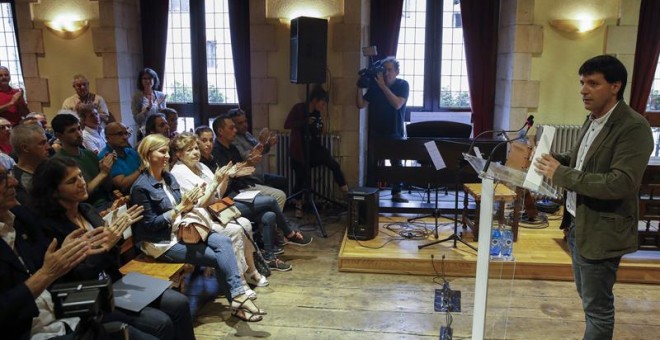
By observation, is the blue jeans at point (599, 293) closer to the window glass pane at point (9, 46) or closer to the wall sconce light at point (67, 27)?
the wall sconce light at point (67, 27)

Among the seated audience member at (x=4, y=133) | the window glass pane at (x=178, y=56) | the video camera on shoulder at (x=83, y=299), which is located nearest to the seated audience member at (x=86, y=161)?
the seated audience member at (x=4, y=133)

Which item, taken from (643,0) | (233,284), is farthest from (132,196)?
(643,0)

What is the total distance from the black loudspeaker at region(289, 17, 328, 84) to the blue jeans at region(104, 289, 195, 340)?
2579mm

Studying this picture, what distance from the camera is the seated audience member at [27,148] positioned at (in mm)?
2918

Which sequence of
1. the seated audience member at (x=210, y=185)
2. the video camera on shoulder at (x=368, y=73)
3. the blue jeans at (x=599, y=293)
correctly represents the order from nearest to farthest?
the blue jeans at (x=599, y=293), the seated audience member at (x=210, y=185), the video camera on shoulder at (x=368, y=73)

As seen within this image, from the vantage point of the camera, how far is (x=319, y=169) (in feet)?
18.4

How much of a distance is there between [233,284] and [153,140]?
38.9 inches

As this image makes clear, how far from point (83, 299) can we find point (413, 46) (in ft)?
16.9

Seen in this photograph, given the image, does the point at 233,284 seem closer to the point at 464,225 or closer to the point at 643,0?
the point at 464,225

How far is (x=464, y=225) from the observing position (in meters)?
4.52

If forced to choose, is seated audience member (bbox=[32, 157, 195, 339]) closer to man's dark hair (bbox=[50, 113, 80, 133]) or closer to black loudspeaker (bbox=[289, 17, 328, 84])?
man's dark hair (bbox=[50, 113, 80, 133])

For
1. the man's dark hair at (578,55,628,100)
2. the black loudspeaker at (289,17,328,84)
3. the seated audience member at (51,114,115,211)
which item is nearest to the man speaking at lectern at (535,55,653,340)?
the man's dark hair at (578,55,628,100)

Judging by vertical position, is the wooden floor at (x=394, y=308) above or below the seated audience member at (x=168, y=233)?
below

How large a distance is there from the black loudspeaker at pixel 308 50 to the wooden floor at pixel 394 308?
173 cm
